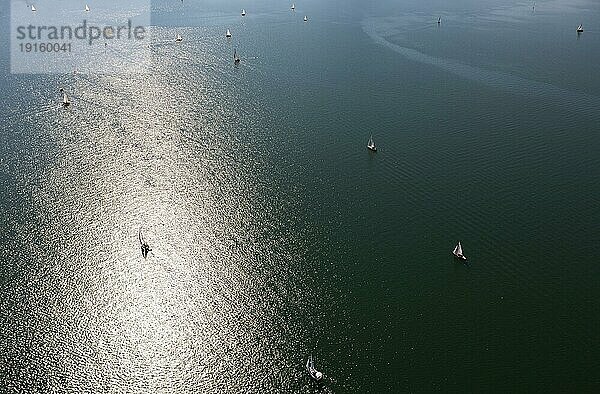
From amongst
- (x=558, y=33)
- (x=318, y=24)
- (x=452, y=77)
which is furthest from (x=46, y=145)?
(x=558, y=33)

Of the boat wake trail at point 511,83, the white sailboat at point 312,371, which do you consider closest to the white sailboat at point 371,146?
the boat wake trail at point 511,83

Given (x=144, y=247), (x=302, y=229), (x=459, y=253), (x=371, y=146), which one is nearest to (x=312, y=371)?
(x=302, y=229)

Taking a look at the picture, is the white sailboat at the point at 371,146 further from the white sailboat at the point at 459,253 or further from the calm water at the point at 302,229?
the white sailboat at the point at 459,253

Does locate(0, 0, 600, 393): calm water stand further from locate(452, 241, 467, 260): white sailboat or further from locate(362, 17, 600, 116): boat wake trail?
locate(452, 241, 467, 260): white sailboat

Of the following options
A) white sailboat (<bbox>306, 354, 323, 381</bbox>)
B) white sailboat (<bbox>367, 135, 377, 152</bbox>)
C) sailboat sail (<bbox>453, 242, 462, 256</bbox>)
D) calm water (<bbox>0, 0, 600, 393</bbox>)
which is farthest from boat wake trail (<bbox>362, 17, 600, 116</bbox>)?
white sailboat (<bbox>306, 354, 323, 381</bbox>)

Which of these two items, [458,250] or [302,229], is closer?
[458,250]

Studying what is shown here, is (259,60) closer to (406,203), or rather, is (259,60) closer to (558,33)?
(406,203)

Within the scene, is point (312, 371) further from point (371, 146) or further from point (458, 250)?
point (371, 146)
